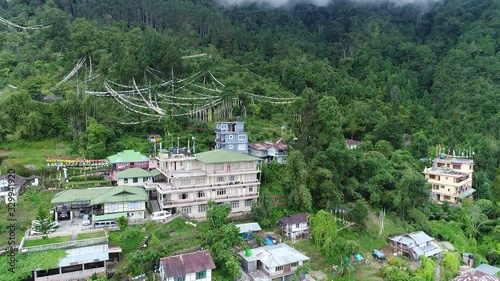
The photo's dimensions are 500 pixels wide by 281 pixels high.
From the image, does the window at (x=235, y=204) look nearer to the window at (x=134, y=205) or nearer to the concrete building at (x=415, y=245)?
the window at (x=134, y=205)

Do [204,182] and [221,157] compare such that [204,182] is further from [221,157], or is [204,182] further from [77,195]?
[77,195]

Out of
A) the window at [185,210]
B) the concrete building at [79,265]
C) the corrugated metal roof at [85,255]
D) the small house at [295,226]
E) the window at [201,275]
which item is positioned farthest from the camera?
the window at [185,210]

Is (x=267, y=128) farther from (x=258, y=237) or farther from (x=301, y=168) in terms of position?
(x=258, y=237)

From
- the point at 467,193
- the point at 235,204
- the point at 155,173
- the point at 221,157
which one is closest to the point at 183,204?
the point at 235,204

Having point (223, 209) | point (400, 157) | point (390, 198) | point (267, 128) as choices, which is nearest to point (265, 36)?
point (267, 128)

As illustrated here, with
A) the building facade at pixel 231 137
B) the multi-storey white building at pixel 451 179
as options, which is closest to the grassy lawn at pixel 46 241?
the building facade at pixel 231 137

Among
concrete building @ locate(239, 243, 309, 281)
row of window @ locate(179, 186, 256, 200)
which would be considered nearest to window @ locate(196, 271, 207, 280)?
concrete building @ locate(239, 243, 309, 281)
